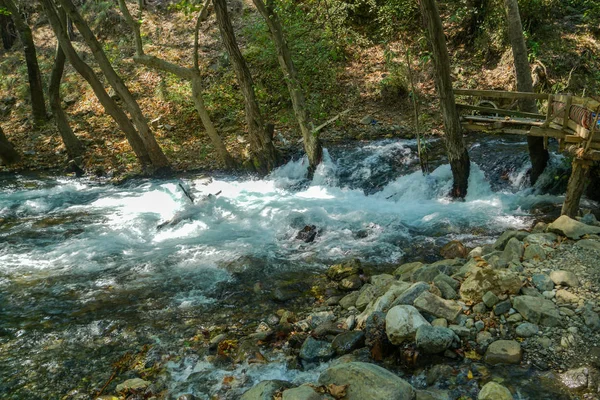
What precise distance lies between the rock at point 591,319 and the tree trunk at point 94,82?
1101cm

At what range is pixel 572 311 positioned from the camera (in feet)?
14.0

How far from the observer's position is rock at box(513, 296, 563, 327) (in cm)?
421

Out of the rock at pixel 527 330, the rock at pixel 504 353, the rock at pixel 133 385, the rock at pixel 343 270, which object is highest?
the rock at pixel 527 330

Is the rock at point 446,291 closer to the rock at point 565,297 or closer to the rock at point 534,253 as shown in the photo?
the rock at point 565,297

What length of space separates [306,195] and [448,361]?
22.1 feet

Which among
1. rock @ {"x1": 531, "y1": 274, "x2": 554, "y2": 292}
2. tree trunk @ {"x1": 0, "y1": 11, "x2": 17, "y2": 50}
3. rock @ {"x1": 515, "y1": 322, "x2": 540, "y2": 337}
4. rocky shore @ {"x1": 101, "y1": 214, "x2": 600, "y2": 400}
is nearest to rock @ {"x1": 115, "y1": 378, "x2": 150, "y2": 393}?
rocky shore @ {"x1": 101, "y1": 214, "x2": 600, "y2": 400}

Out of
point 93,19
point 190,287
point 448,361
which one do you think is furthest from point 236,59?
point 93,19

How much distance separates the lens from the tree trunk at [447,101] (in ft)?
24.6

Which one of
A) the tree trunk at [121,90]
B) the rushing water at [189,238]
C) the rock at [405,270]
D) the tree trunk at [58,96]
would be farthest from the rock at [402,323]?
the tree trunk at [58,96]

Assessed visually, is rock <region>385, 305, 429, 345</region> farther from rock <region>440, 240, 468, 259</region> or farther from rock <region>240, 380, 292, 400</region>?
rock <region>440, 240, 468, 259</region>

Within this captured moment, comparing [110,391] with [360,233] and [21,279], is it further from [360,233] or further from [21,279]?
[360,233]

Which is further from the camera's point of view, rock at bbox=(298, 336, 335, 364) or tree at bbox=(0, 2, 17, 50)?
tree at bbox=(0, 2, 17, 50)

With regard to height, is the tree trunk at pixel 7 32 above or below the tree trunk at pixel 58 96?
above

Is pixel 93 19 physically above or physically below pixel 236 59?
above
